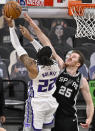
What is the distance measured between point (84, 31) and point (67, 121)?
2.13 metres

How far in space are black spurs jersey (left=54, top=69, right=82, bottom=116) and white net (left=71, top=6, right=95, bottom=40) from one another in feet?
5.51

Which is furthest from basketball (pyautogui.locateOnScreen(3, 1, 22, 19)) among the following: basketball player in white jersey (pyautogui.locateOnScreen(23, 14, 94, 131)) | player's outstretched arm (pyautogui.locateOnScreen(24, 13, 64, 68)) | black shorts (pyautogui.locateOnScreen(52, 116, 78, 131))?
black shorts (pyautogui.locateOnScreen(52, 116, 78, 131))

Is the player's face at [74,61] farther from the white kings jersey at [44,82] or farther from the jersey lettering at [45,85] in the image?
the jersey lettering at [45,85]

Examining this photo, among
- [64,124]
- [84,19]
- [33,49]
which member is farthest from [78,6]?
[64,124]

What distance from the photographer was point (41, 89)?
3.57 metres

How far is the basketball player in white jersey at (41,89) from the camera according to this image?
11.4ft

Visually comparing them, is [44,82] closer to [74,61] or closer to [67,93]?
[67,93]

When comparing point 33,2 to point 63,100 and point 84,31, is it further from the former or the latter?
point 63,100

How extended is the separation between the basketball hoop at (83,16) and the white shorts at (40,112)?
2074 mm

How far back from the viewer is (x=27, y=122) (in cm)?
365

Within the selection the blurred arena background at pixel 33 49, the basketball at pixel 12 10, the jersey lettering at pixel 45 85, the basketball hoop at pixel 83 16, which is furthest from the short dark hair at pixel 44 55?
the blurred arena background at pixel 33 49

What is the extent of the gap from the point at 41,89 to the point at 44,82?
90mm

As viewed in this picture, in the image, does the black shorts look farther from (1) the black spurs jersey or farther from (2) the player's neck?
(2) the player's neck

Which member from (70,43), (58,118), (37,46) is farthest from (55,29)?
(58,118)
